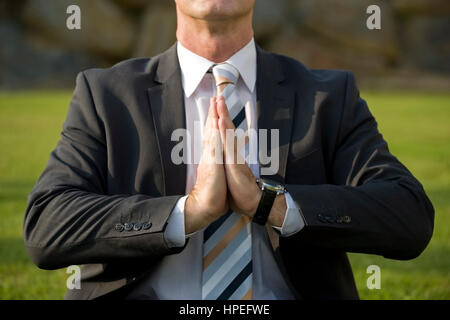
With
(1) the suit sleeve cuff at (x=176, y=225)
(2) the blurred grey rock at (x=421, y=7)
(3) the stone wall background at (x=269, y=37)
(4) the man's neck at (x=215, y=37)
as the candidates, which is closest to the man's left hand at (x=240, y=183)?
(1) the suit sleeve cuff at (x=176, y=225)

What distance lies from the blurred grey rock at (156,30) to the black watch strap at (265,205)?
1721cm

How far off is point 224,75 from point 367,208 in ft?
2.06

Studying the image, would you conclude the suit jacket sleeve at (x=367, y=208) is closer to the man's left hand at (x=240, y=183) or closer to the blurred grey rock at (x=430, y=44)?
the man's left hand at (x=240, y=183)

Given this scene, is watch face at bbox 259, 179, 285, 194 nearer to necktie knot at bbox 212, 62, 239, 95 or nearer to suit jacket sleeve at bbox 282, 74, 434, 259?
suit jacket sleeve at bbox 282, 74, 434, 259

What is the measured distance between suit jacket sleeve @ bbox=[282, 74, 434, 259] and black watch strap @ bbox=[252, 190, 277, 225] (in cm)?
9

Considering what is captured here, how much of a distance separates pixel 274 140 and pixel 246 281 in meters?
0.46

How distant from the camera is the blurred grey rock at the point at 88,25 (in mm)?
19000

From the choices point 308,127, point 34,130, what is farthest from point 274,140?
point 34,130

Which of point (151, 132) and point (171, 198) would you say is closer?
point (171, 198)

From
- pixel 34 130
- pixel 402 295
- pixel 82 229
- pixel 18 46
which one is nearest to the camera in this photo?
pixel 82 229

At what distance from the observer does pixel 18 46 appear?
19.2 m

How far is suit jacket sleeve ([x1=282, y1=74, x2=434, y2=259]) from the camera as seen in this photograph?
6.95ft

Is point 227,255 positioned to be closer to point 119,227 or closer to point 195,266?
point 195,266

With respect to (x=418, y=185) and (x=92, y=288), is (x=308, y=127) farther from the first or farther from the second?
(x=92, y=288)
